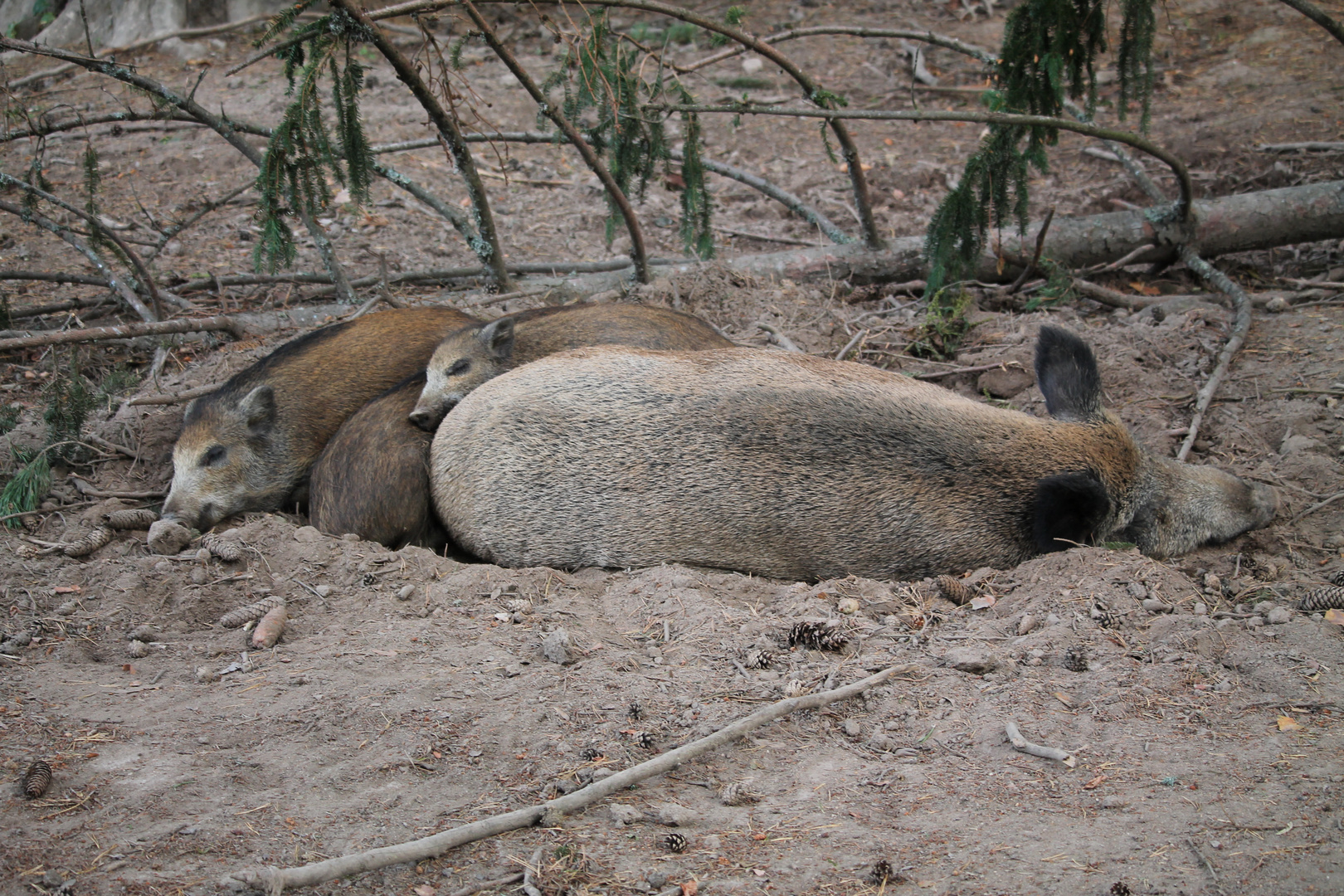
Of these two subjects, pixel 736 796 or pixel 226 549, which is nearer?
pixel 736 796

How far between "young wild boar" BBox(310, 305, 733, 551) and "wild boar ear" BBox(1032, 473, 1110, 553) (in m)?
2.35

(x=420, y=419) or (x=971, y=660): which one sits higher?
(x=420, y=419)

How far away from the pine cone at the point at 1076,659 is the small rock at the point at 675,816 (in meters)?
1.61

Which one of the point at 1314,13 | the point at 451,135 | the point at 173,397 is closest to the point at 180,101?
the point at 451,135

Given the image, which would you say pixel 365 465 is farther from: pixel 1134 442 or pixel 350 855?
pixel 1134 442

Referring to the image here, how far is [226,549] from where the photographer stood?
14.0 feet

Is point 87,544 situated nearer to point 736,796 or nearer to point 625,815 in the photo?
point 625,815

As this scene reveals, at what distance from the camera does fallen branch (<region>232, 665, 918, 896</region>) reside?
7.63 ft

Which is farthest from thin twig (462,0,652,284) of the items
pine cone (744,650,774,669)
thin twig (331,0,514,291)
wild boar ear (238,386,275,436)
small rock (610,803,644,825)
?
small rock (610,803,644,825)

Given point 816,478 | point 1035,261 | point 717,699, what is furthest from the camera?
point 1035,261

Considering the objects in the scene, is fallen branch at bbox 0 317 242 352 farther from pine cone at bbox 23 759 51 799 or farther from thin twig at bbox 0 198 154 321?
pine cone at bbox 23 759 51 799

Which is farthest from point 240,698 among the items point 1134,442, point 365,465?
point 1134,442

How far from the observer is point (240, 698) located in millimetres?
3281

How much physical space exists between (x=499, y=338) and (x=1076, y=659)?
12.2 ft
